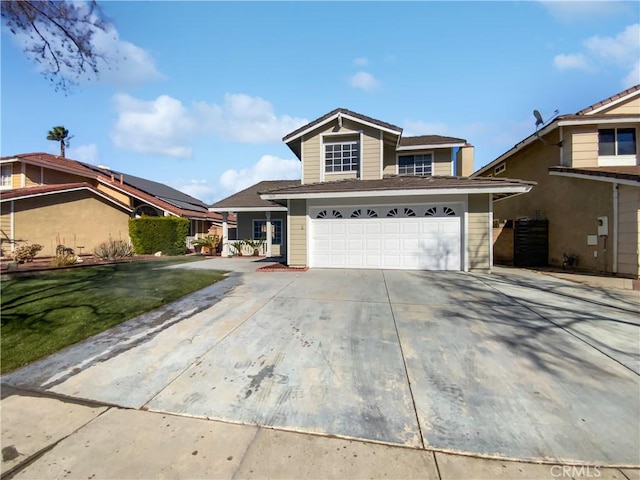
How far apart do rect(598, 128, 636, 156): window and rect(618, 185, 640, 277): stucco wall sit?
11.6 ft

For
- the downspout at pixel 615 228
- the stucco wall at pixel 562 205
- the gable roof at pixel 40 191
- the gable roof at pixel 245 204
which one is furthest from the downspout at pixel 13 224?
the downspout at pixel 615 228

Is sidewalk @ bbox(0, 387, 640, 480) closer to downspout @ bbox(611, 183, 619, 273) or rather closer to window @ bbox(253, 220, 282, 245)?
downspout @ bbox(611, 183, 619, 273)

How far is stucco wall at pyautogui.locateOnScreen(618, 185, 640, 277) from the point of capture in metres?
8.91

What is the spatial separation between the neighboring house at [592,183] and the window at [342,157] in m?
7.99

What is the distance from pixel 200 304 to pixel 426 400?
4953 mm

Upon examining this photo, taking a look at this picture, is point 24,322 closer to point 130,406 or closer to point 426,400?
point 130,406

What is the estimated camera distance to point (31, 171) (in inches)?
685

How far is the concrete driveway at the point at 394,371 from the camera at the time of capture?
2701 mm

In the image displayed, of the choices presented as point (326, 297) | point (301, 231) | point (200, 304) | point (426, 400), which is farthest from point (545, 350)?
point (301, 231)

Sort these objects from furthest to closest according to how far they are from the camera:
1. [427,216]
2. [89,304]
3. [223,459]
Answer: [427,216] < [89,304] < [223,459]

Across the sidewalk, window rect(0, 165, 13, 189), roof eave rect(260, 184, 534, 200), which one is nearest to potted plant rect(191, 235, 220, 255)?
roof eave rect(260, 184, 534, 200)

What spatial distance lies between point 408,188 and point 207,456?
8.94 metres

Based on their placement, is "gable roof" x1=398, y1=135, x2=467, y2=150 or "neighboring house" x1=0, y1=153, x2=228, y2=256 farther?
"neighboring house" x1=0, y1=153, x2=228, y2=256

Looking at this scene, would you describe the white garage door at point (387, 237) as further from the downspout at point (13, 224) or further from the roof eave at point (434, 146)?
the downspout at point (13, 224)
